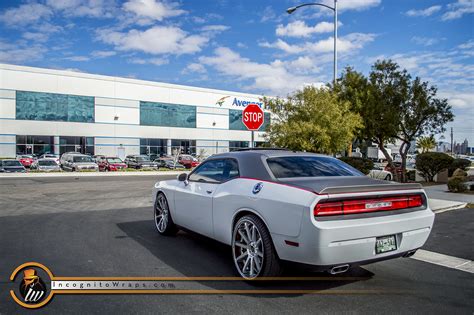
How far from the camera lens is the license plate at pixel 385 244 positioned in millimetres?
4043

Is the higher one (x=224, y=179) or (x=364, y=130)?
(x=364, y=130)

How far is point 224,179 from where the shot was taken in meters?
A: 5.30

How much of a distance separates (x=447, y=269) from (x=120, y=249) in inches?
186

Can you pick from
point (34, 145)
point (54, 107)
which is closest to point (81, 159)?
point (34, 145)

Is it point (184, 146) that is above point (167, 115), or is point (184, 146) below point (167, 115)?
below

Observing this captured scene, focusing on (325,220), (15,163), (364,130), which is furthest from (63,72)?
(325,220)

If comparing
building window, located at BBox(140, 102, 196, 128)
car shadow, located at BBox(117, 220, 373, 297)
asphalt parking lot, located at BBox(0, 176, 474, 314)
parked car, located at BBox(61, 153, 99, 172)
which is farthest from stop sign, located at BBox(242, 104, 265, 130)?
building window, located at BBox(140, 102, 196, 128)

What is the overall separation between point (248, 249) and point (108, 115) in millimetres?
45647

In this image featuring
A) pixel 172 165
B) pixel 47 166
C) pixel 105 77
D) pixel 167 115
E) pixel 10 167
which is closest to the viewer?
pixel 10 167

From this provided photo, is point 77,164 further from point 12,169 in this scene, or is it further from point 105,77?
point 105,77

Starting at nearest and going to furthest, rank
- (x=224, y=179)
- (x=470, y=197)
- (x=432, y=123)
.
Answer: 1. (x=224, y=179)
2. (x=470, y=197)
3. (x=432, y=123)

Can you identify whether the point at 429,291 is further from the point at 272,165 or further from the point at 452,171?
the point at 452,171

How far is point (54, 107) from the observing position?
1704 inches

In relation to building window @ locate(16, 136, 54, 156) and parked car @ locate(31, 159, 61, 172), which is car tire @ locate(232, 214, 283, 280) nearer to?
parked car @ locate(31, 159, 61, 172)
